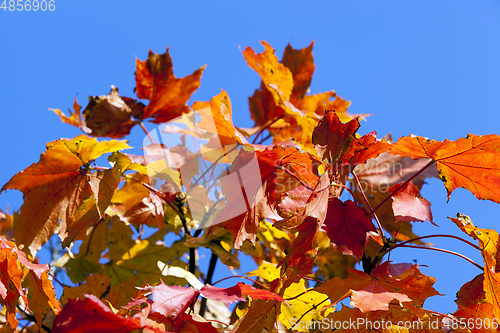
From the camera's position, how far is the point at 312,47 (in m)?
1.26

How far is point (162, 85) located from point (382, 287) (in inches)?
31.7

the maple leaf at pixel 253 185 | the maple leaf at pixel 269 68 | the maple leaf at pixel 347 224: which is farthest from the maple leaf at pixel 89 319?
the maple leaf at pixel 269 68

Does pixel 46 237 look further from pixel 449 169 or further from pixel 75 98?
pixel 449 169

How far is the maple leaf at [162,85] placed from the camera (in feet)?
3.60

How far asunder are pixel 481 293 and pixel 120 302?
2.42 feet

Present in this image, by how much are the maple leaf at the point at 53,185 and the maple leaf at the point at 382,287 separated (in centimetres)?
48

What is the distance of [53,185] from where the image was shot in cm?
84

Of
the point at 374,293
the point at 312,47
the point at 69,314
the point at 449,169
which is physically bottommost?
the point at 69,314

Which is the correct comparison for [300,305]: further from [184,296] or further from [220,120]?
[220,120]

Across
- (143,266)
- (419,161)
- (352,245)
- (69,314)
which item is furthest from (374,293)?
(143,266)

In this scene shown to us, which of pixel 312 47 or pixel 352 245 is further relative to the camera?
pixel 312 47

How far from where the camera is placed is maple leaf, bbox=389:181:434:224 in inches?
25.6

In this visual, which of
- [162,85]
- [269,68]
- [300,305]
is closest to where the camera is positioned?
[300,305]

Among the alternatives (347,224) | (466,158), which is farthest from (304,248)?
(466,158)
